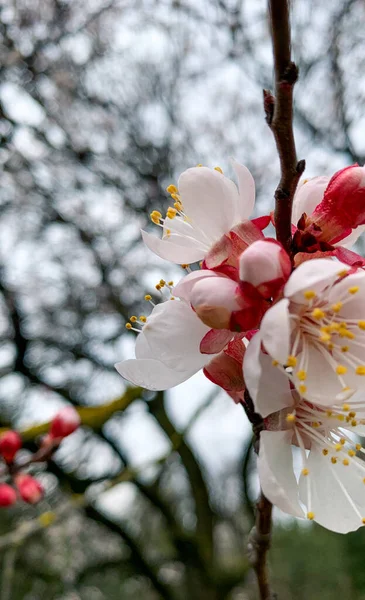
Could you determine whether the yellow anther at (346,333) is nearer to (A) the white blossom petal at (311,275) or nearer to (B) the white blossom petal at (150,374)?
(A) the white blossom petal at (311,275)

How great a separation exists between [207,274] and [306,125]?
2.84m

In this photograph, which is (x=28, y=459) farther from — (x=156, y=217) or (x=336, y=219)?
(x=336, y=219)

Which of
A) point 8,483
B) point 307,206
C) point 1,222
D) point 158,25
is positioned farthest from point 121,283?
point 307,206

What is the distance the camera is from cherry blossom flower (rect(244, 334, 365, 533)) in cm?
46

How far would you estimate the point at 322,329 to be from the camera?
48 centimetres

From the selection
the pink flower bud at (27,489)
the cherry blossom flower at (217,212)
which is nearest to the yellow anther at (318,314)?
the cherry blossom flower at (217,212)

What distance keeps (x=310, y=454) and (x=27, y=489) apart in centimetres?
142

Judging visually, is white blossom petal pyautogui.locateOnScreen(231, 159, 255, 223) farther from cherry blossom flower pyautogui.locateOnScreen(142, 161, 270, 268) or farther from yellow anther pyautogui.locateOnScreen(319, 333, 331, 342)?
yellow anther pyautogui.locateOnScreen(319, 333, 331, 342)

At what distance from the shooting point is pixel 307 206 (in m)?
0.58

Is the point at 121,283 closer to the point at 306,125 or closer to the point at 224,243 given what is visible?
the point at 306,125

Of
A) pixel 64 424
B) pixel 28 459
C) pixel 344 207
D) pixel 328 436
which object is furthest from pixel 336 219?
pixel 28 459

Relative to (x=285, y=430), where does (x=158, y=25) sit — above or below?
above

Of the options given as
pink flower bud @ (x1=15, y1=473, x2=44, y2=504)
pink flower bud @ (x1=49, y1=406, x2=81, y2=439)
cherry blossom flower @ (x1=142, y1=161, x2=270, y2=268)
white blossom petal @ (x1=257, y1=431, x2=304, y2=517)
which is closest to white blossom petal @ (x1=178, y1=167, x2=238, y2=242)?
cherry blossom flower @ (x1=142, y1=161, x2=270, y2=268)

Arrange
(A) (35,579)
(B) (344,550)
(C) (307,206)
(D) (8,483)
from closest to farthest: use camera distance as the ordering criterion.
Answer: (C) (307,206)
(D) (8,483)
(B) (344,550)
(A) (35,579)
